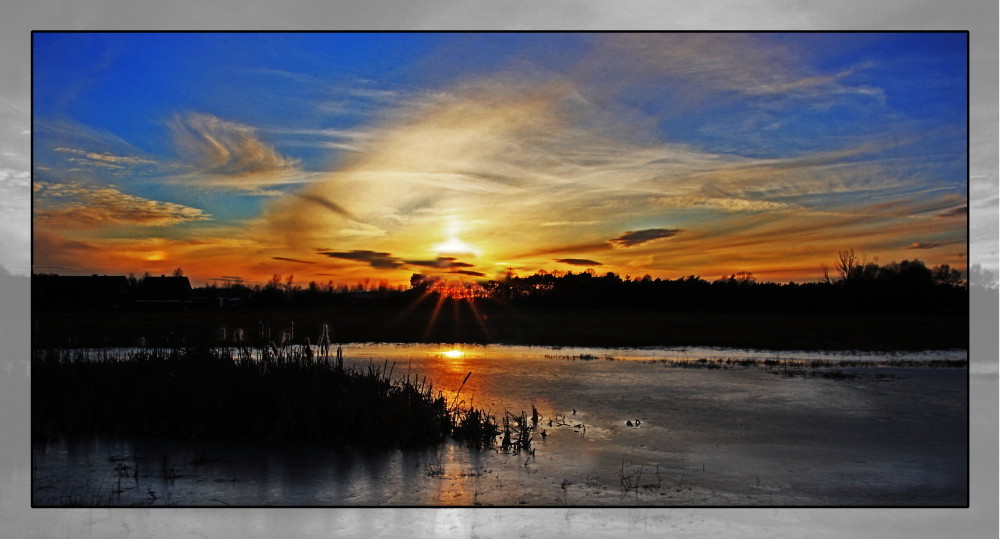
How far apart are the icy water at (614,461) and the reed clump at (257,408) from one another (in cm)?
31

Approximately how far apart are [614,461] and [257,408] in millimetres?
3914

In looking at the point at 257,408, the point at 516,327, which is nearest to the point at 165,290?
the point at 257,408

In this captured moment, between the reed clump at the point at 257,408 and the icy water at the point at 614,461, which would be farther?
the reed clump at the point at 257,408

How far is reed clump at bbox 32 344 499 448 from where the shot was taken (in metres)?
8.30

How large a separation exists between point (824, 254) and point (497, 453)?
605 centimetres

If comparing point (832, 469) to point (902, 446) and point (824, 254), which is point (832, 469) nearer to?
point (902, 446)

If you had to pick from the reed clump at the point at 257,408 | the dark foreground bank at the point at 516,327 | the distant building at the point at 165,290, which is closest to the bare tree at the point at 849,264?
the dark foreground bank at the point at 516,327

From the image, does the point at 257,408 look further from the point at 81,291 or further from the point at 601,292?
the point at 601,292

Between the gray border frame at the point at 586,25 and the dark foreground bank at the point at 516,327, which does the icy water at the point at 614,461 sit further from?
the dark foreground bank at the point at 516,327

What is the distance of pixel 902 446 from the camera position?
830cm

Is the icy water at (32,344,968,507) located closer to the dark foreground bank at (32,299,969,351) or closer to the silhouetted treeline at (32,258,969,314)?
the silhouetted treeline at (32,258,969,314)

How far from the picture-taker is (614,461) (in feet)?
24.4


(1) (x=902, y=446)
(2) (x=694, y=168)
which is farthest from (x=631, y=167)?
(1) (x=902, y=446)

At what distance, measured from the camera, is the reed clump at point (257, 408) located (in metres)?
8.30
